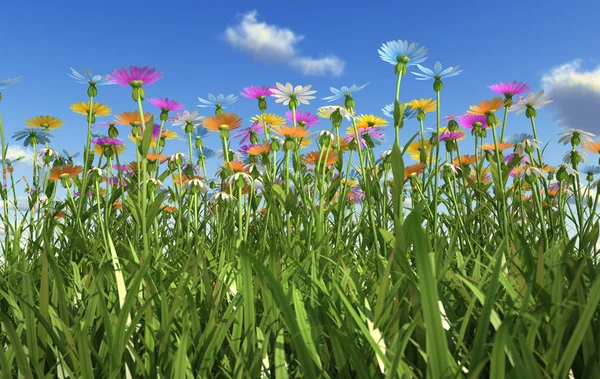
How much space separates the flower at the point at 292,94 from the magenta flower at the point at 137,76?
2.14 feet

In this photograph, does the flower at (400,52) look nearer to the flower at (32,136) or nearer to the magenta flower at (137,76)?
the magenta flower at (137,76)

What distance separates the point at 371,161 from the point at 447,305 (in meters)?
1.25

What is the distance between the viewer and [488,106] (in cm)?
200

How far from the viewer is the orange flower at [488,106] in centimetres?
199

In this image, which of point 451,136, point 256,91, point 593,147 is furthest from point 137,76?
point 593,147

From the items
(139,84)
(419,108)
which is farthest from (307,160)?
(139,84)

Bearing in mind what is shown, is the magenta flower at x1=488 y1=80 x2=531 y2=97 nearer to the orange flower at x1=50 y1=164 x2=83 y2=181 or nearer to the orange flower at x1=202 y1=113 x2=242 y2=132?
the orange flower at x1=202 y1=113 x2=242 y2=132

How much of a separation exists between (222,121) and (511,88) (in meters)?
1.16

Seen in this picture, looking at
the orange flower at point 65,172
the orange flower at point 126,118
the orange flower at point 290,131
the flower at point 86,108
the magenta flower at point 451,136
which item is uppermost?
the flower at point 86,108

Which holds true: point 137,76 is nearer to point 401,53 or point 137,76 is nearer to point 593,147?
point 401,53

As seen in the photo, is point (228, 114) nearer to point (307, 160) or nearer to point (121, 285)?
point (307, 160)

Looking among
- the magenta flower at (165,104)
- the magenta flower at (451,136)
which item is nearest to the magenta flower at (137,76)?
the magenta flower at (165,104)

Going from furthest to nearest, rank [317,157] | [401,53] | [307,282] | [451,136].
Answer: [451,136] < [317,157] < [401,53] < [307,282]

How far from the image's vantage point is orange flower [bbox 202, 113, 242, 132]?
2043mm
